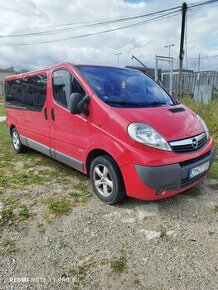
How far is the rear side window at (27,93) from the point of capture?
15.1 feet

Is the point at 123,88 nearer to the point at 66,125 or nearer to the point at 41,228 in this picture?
the point at 66,125

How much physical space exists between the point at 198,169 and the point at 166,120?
2.42 ft

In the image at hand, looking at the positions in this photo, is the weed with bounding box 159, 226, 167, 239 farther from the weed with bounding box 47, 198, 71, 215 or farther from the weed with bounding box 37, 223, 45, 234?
the weed with bounding box 37, 223, 45, 234

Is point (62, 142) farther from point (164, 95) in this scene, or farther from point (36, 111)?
point (164, 95)

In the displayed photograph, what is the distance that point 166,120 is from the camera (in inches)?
126

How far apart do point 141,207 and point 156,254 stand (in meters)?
0.88

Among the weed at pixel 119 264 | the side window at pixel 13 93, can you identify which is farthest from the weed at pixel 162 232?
the side window at pixel 13 93

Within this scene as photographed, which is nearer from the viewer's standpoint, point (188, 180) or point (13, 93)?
point (188, 180)

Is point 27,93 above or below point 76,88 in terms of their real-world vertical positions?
below

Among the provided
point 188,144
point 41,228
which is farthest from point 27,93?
point 188,144

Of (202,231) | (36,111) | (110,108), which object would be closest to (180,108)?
(110,108)

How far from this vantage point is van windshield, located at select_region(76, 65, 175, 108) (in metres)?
3.47

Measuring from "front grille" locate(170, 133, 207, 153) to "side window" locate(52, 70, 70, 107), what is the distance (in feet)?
5.95

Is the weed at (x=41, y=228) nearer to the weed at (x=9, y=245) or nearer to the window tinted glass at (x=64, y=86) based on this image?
the weed at (x=9, y=245)
